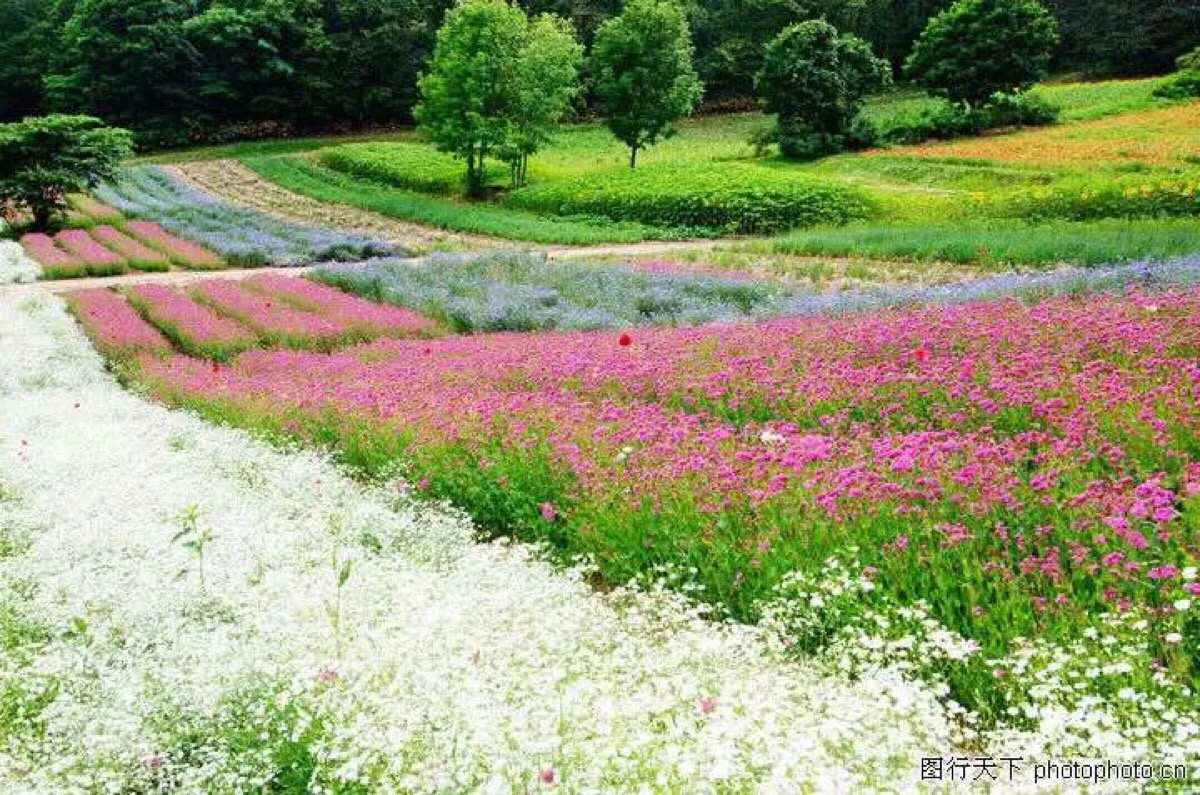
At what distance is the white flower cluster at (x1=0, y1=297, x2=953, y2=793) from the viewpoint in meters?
3.58

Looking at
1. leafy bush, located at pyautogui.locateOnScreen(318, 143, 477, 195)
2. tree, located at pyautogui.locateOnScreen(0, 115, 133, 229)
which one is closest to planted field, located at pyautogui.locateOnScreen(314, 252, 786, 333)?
tree, located at pyautogui.locateOnScreen(0, 115, 133, 229)

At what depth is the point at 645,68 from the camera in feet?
A: 142

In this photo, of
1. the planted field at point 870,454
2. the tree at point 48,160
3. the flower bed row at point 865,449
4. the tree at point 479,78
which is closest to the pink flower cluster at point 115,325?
the planted field at point 870,454

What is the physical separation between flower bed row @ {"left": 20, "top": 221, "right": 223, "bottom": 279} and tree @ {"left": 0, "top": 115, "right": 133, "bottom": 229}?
1521 millimetres

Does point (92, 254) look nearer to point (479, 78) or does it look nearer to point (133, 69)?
point (479, 78)

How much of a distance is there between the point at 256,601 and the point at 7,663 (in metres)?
1.26

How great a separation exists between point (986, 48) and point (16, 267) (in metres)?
38.6

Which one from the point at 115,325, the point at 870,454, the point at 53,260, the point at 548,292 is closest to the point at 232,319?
the point at 115,325

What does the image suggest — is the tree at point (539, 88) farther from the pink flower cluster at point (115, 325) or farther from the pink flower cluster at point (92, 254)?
the pink flower cluster at point (115, 325)

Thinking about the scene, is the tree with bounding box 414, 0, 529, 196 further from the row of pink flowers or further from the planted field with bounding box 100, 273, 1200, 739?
the planted field with bounding box 100, 273, 1200, 739

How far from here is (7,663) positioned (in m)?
5.08

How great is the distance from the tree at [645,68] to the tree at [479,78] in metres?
4.15

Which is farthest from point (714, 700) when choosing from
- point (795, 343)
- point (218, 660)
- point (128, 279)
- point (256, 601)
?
point (128, 279)

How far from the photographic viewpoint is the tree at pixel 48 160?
107ft
